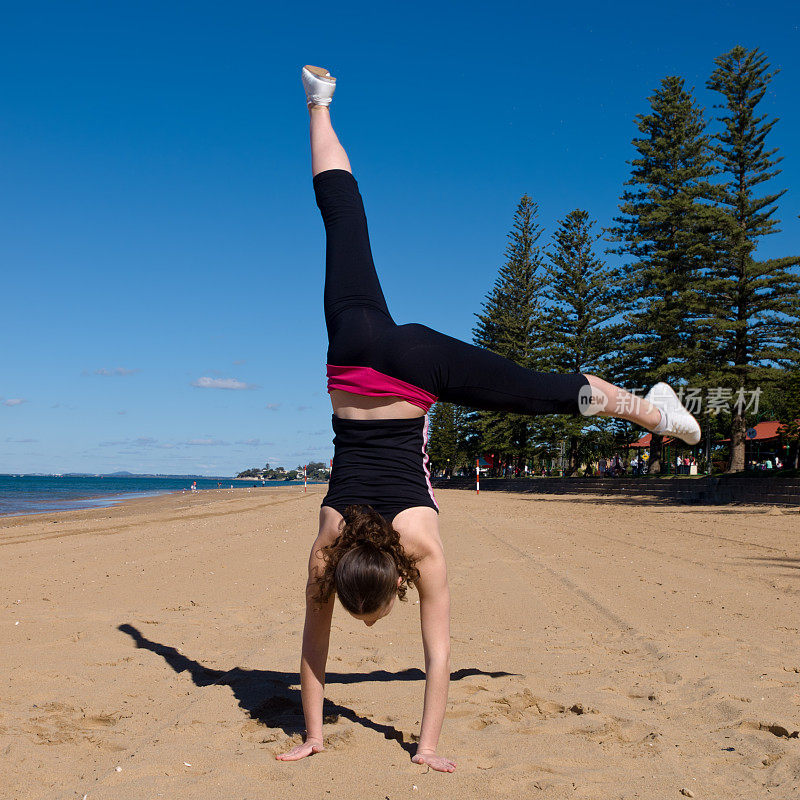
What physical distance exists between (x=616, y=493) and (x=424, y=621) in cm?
2555

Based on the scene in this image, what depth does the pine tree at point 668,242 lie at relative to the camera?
25.0m

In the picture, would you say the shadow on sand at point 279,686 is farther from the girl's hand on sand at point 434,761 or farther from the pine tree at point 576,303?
the pine tree at point 576,303

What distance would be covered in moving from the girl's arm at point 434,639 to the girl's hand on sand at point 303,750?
0.38 m

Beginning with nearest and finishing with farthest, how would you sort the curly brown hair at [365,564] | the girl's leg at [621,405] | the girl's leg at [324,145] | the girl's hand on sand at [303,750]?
the curly brown hair at [365,564], the girl's leg at [621,405], the girl's hand on sand at [303,750], the girl's leg at [324,145]

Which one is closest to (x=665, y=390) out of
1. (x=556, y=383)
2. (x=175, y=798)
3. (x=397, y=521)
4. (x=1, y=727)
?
(x=556, y=383)

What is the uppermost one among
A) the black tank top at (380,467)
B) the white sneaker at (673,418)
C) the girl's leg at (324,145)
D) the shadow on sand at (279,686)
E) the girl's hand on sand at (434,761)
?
the girl's leg at (324,145)

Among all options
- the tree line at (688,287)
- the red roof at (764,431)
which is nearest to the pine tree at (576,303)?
the tree line at (688,287)

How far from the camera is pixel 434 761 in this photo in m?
2.49

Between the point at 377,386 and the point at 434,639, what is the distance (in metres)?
0.96

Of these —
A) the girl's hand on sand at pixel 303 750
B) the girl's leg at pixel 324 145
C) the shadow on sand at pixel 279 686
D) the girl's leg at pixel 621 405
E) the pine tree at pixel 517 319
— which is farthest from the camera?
the pine tree at pixel 517 319

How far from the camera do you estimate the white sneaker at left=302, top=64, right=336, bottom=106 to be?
9.34ft

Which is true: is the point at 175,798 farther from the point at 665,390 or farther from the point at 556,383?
the point at 665,390

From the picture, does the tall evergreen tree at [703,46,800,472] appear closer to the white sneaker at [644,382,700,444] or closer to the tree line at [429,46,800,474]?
the tree line at [429,46,800,474]

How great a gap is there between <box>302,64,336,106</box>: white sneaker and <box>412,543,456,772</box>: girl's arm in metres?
1.88
